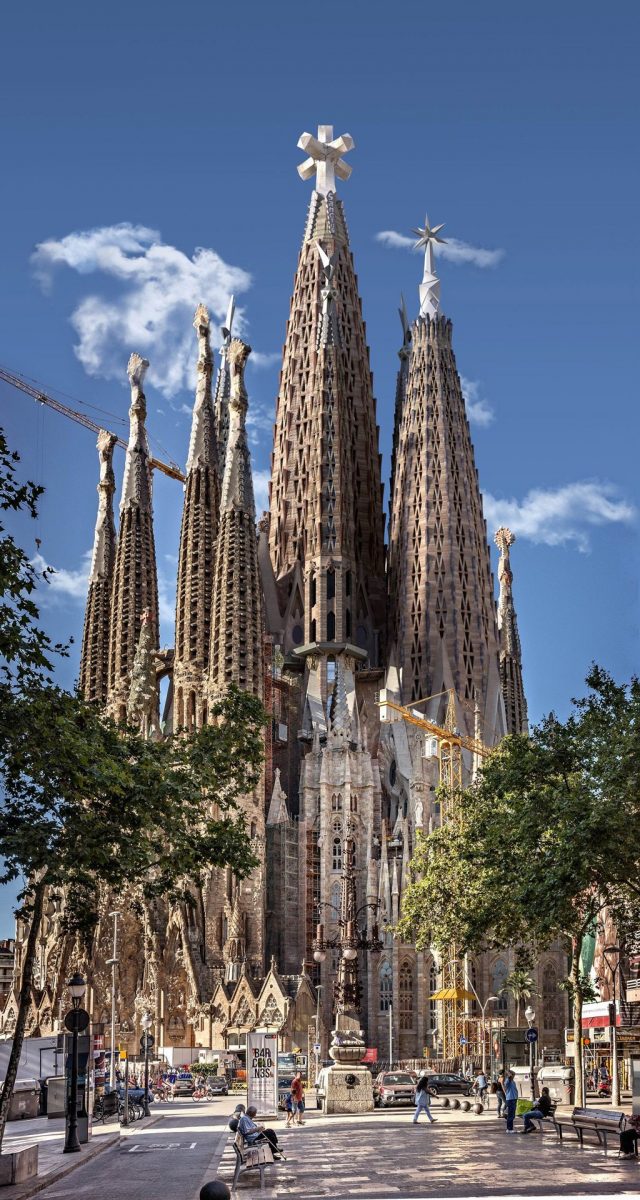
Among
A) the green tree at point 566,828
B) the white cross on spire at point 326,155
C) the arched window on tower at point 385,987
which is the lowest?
the arched window on tower at point 385,987

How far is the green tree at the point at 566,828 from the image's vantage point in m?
32.8

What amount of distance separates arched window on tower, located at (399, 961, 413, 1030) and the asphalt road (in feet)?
175

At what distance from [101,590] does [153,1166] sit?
86565 mm

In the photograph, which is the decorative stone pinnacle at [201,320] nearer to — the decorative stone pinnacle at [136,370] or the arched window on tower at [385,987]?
the decorative stone pinnacle at [136,370]


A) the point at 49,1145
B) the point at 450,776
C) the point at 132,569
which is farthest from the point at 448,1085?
the point at 132,569

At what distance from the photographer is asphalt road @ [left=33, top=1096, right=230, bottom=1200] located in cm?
2098

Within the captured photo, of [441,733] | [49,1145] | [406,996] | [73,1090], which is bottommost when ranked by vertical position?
[49,1145]

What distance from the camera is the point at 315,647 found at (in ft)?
346

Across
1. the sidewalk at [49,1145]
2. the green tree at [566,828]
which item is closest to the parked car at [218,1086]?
the sidewalk at [49,1145]

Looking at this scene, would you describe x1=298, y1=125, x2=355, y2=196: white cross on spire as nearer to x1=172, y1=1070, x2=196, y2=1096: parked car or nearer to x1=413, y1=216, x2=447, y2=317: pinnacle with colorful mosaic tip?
x1=413, y1=216, x2=447, y2=317: pinnacle with colorful mosaic tip

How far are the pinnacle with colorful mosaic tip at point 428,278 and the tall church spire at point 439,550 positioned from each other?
178 centimetres

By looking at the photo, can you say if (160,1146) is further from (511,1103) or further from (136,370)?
(136,370)

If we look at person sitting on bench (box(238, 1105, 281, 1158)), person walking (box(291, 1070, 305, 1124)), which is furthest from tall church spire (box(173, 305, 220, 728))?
person sitting on bench (box(238, 1105, 281, 1158))

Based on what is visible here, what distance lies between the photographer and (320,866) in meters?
95.7
